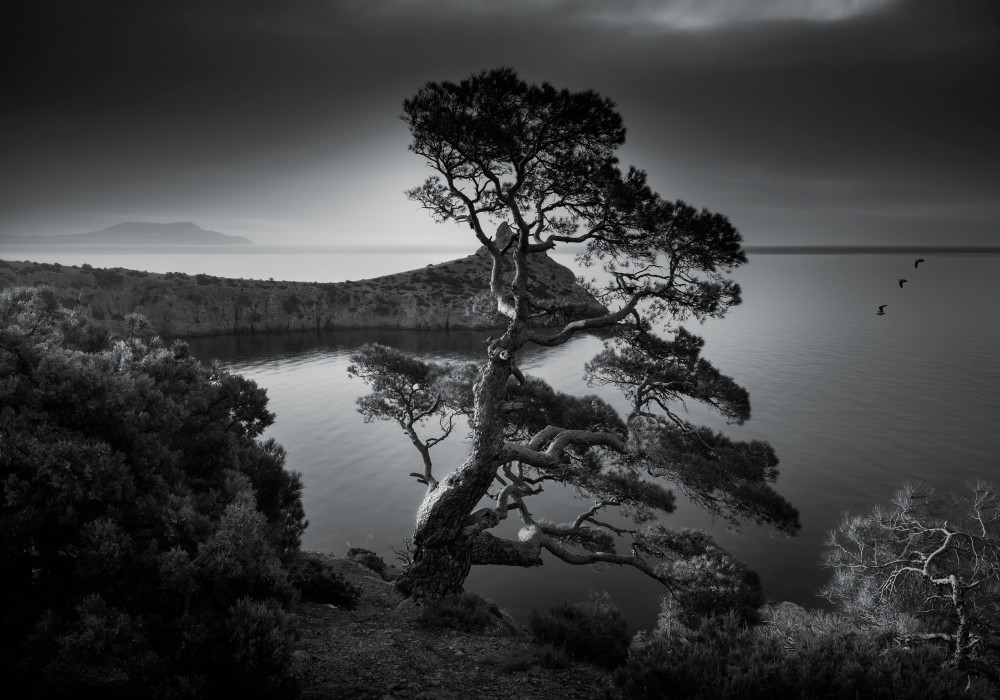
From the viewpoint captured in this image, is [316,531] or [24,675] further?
[316,531]

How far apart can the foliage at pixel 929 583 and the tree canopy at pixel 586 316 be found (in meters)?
3.80

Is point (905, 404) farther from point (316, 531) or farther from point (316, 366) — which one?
point (316, 366)

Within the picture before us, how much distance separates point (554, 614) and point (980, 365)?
262 ft

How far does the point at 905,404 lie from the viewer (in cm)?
5219

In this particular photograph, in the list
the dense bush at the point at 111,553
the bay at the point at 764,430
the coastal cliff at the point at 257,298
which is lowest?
the bay at the point at 764,430

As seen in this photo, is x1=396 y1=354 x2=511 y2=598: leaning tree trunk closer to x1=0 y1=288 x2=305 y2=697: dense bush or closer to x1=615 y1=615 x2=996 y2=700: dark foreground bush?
x1=0 y1=288 x2=305 y2=697: dense bush

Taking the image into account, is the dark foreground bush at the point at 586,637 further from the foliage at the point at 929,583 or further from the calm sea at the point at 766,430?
the calm sea at the point at 766,430

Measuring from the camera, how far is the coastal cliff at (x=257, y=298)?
6544 cm

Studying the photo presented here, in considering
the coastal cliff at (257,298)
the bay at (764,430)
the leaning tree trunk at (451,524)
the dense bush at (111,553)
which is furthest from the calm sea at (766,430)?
A: the dense bush at (111,553)

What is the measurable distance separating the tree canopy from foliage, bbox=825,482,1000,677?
3805mm

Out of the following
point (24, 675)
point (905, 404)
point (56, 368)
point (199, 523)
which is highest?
point (56, 368)

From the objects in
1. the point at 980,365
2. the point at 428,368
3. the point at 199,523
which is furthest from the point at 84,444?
the point at 980,365

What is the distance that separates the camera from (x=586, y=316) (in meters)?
16.7

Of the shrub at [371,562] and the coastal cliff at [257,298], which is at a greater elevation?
the coastal cliff at [257,298]
